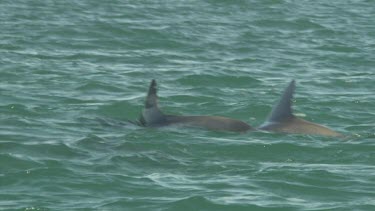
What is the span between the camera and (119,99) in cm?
1942

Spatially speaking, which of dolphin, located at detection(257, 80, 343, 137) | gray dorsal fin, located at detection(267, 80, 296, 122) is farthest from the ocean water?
gray dorsal fin, located at detection(267, 80, 296, 122)

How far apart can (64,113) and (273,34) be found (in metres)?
12.3

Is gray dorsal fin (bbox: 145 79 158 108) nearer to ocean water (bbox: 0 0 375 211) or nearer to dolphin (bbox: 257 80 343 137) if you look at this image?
ocean water (bbox: 0 0 375 211)

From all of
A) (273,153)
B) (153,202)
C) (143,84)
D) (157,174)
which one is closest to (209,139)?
(273,153)

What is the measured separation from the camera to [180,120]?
55.4ft

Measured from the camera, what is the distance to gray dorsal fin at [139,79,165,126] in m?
16.9

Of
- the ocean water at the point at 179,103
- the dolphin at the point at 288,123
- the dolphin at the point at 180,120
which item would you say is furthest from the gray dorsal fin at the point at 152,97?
the dolphin at the point at 288,123

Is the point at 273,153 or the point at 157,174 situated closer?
the point at 157,174

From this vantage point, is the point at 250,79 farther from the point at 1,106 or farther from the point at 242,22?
the point at 242,22

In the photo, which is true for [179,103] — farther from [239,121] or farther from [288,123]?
[288,123]

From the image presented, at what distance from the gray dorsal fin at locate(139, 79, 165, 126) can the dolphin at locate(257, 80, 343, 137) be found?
1.46m

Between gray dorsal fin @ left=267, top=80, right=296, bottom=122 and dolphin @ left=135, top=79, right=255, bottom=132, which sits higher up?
gray dorsal fin @ left=267, top=80, right=296, bottom=122

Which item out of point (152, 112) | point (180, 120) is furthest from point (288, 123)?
point (152, 112)

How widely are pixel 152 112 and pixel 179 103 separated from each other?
94.8 inches
